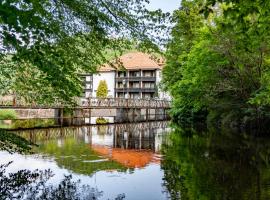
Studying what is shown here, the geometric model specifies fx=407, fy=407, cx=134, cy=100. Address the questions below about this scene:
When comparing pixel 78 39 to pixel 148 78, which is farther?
pixel 148 78

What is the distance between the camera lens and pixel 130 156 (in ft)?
58.3

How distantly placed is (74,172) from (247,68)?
18877mm

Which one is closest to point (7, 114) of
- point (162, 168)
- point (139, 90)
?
point (162, 168)

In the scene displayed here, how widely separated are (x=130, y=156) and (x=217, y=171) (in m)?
5.23

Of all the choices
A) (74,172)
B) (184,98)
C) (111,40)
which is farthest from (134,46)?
(184,98)

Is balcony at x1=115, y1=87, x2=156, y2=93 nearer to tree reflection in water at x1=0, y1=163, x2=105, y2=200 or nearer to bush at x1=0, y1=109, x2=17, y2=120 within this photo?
bush at x1=0, y1=109, x2=17, y2=120

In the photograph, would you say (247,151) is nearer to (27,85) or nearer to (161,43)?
(161,43)

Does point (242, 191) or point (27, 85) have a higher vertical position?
point (27, 85)

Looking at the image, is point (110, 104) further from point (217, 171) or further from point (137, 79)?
point (217, 171)

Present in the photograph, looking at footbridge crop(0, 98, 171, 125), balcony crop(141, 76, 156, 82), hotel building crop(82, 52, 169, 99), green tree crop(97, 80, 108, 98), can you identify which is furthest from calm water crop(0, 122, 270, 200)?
green tree crop(97, 80, 108, 98)

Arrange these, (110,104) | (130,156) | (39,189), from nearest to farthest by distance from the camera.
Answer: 1. (39,189)
2. (130,156)
3. (110,104)

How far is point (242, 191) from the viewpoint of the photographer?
10383 mm

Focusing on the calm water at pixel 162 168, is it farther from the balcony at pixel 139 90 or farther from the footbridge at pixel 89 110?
the balcony at pixel 139 90

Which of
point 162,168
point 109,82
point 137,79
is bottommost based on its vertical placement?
point 162,168
